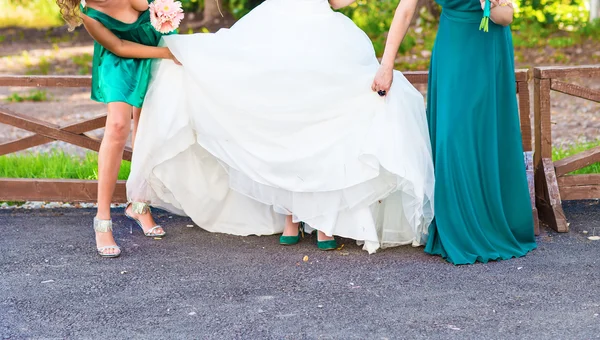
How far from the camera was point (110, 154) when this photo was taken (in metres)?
4.91

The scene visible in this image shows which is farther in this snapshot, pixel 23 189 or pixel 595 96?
pixel 23 189

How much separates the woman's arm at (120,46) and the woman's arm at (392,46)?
132 centimetres

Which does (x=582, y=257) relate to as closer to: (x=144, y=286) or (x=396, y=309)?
(x=396, y=309)

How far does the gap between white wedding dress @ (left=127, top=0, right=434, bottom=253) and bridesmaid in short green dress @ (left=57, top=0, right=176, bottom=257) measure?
113 millimetres

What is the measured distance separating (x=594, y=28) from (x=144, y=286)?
35.4 ft

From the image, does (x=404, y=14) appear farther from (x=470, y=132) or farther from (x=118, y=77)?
(x=118, y=77)

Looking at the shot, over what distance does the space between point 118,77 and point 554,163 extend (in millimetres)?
3105

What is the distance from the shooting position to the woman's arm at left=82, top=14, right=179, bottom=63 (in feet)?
15.4

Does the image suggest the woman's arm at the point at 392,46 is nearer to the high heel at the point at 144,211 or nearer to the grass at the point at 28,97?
the high heel at the point at 144,211

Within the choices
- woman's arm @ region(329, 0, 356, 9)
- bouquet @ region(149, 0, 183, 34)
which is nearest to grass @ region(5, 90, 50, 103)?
bouquet @ region(149, 0, 183, 34)

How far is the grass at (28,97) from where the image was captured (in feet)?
38.5

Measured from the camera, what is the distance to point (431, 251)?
189 inches

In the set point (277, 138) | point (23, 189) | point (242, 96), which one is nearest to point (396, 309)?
point (277, 138)

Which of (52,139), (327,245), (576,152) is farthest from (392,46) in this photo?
(576,152)
